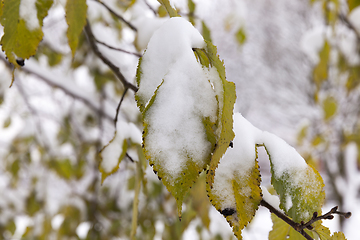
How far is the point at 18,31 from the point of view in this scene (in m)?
0.28

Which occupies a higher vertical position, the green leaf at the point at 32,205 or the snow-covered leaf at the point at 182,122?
the snow-covered leaf at the point at 182,122

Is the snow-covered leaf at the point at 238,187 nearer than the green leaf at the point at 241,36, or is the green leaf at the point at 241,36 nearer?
the snow-covered leaf at the point at 238,187

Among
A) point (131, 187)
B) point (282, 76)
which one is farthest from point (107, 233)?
point (282, 76)

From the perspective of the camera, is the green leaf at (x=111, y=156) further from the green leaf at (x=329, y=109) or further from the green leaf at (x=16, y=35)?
the green leaf at (x=329, y=109)

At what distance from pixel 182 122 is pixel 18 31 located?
0.67 feet

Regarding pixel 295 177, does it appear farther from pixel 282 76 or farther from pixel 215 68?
pixel 282 76

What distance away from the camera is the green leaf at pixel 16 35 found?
0.87 feet

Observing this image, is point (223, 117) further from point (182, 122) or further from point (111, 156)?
point (111, 156)

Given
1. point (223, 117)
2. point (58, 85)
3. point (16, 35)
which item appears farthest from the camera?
point (58, 85)

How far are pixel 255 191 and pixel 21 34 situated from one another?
26 centimetres

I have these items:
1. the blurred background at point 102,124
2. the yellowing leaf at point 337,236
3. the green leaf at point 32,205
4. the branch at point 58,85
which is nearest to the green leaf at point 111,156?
the blurred background at point 102,124

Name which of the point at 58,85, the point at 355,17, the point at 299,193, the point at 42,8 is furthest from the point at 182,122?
the point at 355,17

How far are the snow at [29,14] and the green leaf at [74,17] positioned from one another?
3cm

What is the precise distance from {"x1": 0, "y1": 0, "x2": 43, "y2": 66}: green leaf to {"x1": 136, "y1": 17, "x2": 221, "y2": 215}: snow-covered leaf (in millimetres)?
169
